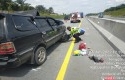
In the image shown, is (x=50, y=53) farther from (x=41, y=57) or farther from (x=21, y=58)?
(x=21, y=58)

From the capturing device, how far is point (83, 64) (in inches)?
295

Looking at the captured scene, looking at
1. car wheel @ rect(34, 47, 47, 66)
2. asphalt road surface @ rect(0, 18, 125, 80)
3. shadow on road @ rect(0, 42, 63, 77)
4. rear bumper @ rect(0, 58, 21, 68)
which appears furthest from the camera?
car wheel @ rect(34, 47, 47, 66)

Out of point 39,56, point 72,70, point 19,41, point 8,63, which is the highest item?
point 19,41

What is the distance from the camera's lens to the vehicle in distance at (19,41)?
231 inches

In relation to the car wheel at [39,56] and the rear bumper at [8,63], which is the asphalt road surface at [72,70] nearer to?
the car wheel at [39,56]

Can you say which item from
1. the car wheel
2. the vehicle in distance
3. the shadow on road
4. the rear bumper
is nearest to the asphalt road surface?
the shadow on road

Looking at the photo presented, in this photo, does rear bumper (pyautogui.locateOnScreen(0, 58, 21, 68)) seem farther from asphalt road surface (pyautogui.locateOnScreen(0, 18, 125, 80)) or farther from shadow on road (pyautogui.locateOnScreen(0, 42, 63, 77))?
shadow on road (pyautogui.locateOnScreen(0, 42, 63, 77))

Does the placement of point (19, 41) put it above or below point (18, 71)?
→ above

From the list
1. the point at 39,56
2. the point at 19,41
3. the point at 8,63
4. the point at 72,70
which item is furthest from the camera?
the point at 39,56

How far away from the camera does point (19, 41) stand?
20.2 feet

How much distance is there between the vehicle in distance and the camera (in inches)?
231

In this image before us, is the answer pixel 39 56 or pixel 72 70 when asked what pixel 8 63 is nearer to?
pixel 39 56

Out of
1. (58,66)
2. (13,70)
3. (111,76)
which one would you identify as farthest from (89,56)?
(13,70)

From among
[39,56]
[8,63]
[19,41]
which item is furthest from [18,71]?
[19,41]
